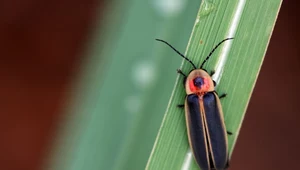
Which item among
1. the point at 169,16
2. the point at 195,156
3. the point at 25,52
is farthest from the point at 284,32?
the point at 25,52

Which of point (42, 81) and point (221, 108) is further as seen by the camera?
point (42, 81)

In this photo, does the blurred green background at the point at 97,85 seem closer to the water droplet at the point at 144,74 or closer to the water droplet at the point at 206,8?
the water droplet at the point at 144,74

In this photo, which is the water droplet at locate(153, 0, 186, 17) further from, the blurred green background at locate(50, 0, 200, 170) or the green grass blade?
the green grass blade

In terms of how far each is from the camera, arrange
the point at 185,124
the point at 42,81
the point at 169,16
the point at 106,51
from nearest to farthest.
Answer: the point at 185,124 → the point at 169,16 → the point at 106,51 → the point at 42,81

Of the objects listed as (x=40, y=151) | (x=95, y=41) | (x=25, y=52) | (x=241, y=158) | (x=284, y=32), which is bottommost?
(x=40, y=151)

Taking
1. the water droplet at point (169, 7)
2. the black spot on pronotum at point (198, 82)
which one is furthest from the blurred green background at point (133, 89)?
the black spot on pronotum at point (198, 82)

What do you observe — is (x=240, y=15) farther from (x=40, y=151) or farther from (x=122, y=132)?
(x=40, y=151)

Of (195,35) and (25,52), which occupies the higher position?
(195,35)
